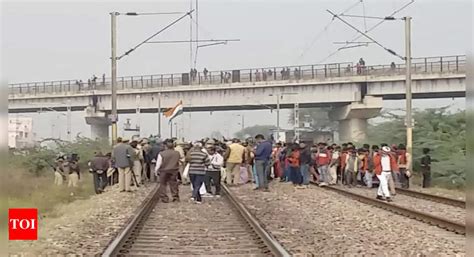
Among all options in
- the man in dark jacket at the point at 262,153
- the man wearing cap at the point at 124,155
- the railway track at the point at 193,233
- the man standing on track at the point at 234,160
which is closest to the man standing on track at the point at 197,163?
the railway track at the point at 193,233

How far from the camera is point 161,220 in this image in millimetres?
17797

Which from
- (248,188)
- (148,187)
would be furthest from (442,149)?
(148,187)

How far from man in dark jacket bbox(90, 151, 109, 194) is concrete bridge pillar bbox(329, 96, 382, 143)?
32824mm

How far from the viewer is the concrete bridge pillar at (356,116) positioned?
61.2 meters

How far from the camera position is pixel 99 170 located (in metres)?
27.7

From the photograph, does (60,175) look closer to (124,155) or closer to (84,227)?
(124,155)

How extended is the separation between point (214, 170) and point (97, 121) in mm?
49533

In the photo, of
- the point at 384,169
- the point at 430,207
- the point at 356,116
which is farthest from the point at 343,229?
the point at 356,116

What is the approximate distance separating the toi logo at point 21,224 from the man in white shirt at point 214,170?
1520cm

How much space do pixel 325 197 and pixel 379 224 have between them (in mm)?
8208

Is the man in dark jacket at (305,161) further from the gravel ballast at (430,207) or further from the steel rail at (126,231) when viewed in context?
the steel rail at (126,231)

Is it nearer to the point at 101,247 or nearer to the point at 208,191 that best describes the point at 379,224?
the point at 101,247

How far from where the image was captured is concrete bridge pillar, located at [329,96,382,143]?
61.2m

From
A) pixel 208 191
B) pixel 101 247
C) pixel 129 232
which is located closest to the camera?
pixel 101 247
